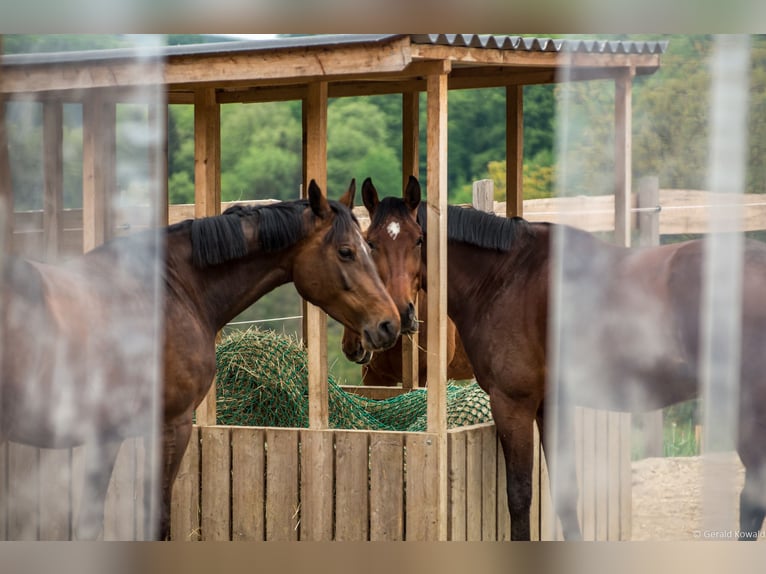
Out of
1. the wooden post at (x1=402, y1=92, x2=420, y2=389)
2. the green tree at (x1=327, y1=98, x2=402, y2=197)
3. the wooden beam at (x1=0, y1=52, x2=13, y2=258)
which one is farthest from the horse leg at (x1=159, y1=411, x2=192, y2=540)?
the green tree at (x1=327, y1=98, x2=402, y2=197)

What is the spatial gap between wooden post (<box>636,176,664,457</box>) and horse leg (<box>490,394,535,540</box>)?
2.79ft

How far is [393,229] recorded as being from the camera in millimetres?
5613

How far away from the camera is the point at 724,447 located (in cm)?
363

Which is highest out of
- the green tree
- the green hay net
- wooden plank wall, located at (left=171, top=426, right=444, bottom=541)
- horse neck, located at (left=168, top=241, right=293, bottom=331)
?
the green tree

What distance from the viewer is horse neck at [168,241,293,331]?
4.88 m

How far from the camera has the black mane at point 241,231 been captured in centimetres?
484

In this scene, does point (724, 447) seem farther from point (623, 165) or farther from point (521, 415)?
point (521, 415)

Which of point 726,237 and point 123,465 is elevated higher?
point 726,237

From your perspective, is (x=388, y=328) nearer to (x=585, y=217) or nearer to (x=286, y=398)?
(x=585, y=217)

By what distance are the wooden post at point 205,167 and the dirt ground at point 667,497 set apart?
2204mm

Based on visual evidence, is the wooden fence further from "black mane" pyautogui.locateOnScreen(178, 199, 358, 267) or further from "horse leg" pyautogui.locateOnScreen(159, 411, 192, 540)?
"horse leg" pyautogui.locateOnScreen(159, 411, 192, 540)

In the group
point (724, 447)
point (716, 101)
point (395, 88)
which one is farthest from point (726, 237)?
point (395, 88)

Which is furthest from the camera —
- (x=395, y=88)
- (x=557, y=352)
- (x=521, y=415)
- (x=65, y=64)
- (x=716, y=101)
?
(x=395, y=88)

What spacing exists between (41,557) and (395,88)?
4.29 meters
